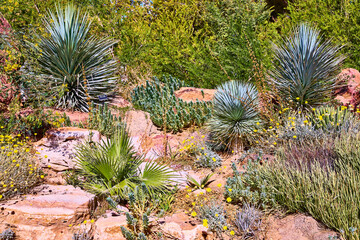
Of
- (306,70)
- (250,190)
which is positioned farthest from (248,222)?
(306,70)

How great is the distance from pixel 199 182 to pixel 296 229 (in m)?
1.62

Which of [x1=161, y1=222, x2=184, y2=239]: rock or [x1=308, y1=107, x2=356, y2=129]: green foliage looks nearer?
[x1=161, y1=222, x2=184, y2=239]: rock

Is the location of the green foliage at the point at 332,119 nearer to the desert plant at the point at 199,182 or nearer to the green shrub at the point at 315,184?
the green shrub at the point at 315,184

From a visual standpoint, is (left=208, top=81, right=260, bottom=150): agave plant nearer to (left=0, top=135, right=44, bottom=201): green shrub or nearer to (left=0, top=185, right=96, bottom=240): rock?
(left=0, top=185, right=96, bottom=240): rock

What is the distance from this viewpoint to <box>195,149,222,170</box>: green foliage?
→ 526 centimetres

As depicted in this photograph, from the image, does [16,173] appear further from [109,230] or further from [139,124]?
[139,124]

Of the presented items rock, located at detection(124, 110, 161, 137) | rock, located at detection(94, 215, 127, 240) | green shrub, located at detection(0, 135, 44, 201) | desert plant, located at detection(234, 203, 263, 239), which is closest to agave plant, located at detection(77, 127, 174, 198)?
rock, located at detection(94, 215, 127, 240)

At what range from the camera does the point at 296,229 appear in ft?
11.8

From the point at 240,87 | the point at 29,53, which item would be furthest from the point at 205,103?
the point at 29,53

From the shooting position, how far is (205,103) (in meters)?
6.89

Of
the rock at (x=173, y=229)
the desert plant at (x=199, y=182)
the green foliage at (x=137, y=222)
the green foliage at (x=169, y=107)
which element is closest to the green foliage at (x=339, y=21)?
the green foliage at (x=169, y=107)

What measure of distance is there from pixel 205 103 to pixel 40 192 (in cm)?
363

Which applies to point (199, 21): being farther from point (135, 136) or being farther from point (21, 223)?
point (21, 223)

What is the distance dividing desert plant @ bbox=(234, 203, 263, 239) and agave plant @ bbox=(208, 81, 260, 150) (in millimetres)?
1731
